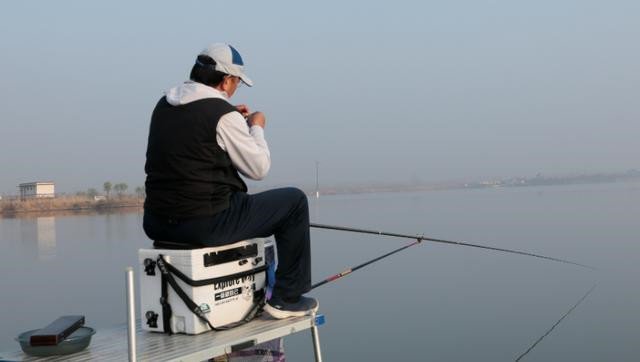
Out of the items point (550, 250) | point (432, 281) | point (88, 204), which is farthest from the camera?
point (88, 204)

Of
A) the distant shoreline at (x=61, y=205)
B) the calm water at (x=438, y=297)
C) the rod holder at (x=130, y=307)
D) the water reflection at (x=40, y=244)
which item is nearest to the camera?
the rod holder at (x=130, y=307)

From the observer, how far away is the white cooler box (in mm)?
3010

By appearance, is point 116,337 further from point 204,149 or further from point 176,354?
point 204,149

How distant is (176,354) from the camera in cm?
264

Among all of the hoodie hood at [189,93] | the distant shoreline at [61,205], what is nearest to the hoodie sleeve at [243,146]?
the hoodie hood at [189,93]

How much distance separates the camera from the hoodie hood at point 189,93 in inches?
119

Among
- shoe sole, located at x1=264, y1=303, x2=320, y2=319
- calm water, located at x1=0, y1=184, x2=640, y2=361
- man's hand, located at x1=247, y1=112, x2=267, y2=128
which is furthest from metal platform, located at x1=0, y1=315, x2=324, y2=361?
calm water, located at x1=0, y1=184, x2=640, y2=361

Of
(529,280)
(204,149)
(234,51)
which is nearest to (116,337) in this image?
(204,149)

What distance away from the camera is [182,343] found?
9.41 feet

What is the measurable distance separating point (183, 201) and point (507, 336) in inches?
227

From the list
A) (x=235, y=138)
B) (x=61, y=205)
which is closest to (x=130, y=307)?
(x=235, y=138)

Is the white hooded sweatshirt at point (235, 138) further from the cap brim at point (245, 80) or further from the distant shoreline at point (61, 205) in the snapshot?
the distant shoreline at point (61, 205)

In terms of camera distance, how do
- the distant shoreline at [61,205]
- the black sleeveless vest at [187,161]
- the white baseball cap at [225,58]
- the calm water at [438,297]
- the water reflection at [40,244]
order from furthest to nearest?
the distant shoreline at [61,205]
the water reflection at [40,244]
the calm water at [438,297]
the white baseball cap at [225,58]
the black sleeveless vest at [187,161]

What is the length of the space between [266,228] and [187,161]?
0.56m
